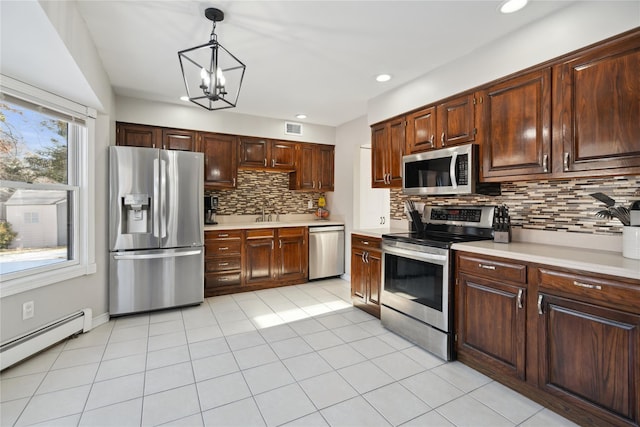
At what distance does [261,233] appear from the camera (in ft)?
14.0

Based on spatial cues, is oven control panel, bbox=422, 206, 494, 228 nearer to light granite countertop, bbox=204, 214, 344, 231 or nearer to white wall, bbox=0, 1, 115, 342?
light granite countertop, bbox=204, 214, 344, 231

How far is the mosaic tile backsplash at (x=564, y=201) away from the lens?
2.00 metres

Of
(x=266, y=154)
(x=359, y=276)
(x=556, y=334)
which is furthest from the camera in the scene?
(x=266, y=154)

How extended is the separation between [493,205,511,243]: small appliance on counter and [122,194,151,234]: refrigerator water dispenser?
3357mm

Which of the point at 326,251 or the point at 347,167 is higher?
the point at 347,167

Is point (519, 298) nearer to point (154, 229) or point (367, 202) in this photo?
point (367, 202)

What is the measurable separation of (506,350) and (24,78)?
3.92 m

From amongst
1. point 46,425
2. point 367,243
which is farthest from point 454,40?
point 46,425

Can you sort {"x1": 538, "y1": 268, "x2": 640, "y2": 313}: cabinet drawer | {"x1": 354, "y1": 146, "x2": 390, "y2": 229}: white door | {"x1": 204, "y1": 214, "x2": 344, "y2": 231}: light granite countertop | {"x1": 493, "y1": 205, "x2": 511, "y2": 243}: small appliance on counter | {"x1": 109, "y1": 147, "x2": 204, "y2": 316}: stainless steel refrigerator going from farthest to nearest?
{"x1": 354, "y1": 146, "x2": 390, "y2": 229}: white door < {"x1": 204, "y1": 214, "x2": 344, "y2": 231}: light granite countertop < {"x1": 109, "y1": 147, "x2": 204, "y2": 316}: stainless steel refrigerator < {"x1": 493, "y1": 205, "x2": 511, "y2": 243}: small appliance on counter < {"x1": 538, "y1": 268, "x2": 640, "y2": 313}: cabinet drawer

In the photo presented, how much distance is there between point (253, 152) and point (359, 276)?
2.36m

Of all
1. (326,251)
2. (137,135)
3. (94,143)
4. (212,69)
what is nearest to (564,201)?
(212,69)

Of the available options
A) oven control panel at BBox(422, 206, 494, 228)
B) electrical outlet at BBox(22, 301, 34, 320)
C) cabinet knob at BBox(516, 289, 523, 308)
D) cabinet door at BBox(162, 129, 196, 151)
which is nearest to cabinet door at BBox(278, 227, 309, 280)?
cabinet door at BBox(162, 129, 196, 151)

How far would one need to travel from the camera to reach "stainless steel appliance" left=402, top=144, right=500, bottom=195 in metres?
2.55

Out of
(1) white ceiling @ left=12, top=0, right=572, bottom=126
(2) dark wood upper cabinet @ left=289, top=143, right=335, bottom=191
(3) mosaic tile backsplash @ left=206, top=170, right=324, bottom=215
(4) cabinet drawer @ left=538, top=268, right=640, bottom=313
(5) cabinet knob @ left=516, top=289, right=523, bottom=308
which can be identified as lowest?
(5) cabinet knob @ left=516, top=289, right=523, bottom=308
